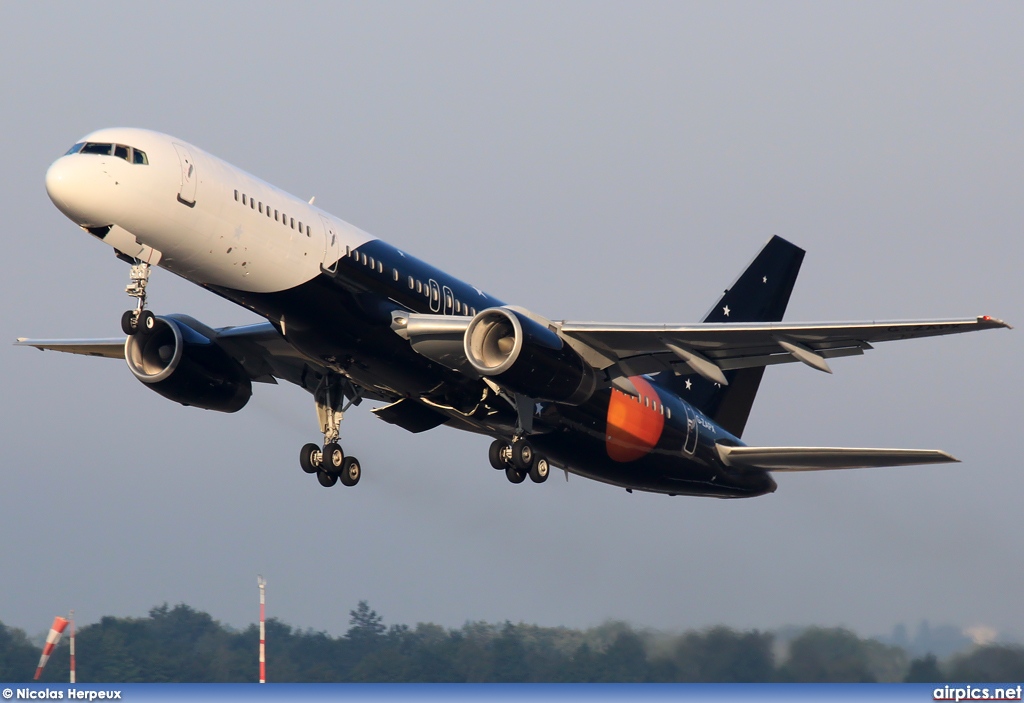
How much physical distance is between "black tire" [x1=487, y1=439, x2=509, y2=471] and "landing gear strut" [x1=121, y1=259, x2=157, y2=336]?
895cm

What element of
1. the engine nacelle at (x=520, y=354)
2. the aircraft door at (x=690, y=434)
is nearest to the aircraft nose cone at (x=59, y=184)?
the engine nacelle at (x=520, y=354)

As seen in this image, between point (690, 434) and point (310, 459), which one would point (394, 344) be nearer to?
point (310, 459)

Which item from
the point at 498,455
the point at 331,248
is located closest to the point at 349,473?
the point at 498,455

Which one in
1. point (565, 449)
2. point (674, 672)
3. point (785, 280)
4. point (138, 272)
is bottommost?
point (674, 672)

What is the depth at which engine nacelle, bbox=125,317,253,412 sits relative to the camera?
109 ft

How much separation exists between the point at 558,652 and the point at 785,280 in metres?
18.0

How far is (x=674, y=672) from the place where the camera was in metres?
45.9

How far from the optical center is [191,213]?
87.7ft

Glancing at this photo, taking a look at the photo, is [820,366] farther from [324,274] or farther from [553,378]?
[324,274]

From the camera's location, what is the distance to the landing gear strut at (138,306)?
89.7ft

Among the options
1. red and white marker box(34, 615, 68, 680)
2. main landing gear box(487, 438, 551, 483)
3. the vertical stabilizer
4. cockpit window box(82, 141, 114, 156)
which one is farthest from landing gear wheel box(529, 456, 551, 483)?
red and white marker box(34, 615, 68, 680)

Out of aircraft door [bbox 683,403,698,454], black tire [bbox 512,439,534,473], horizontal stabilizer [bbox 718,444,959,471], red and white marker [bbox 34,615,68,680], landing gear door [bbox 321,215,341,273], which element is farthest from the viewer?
red and white marker [bbox 34,615,68,680]

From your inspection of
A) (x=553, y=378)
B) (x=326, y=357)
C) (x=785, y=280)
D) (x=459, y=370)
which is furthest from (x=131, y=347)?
(x=785, y=280)

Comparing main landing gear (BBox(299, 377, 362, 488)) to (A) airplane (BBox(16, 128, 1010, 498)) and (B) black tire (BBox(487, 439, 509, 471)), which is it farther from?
(B) black tire (BBox(487, 439, 509, 471))
